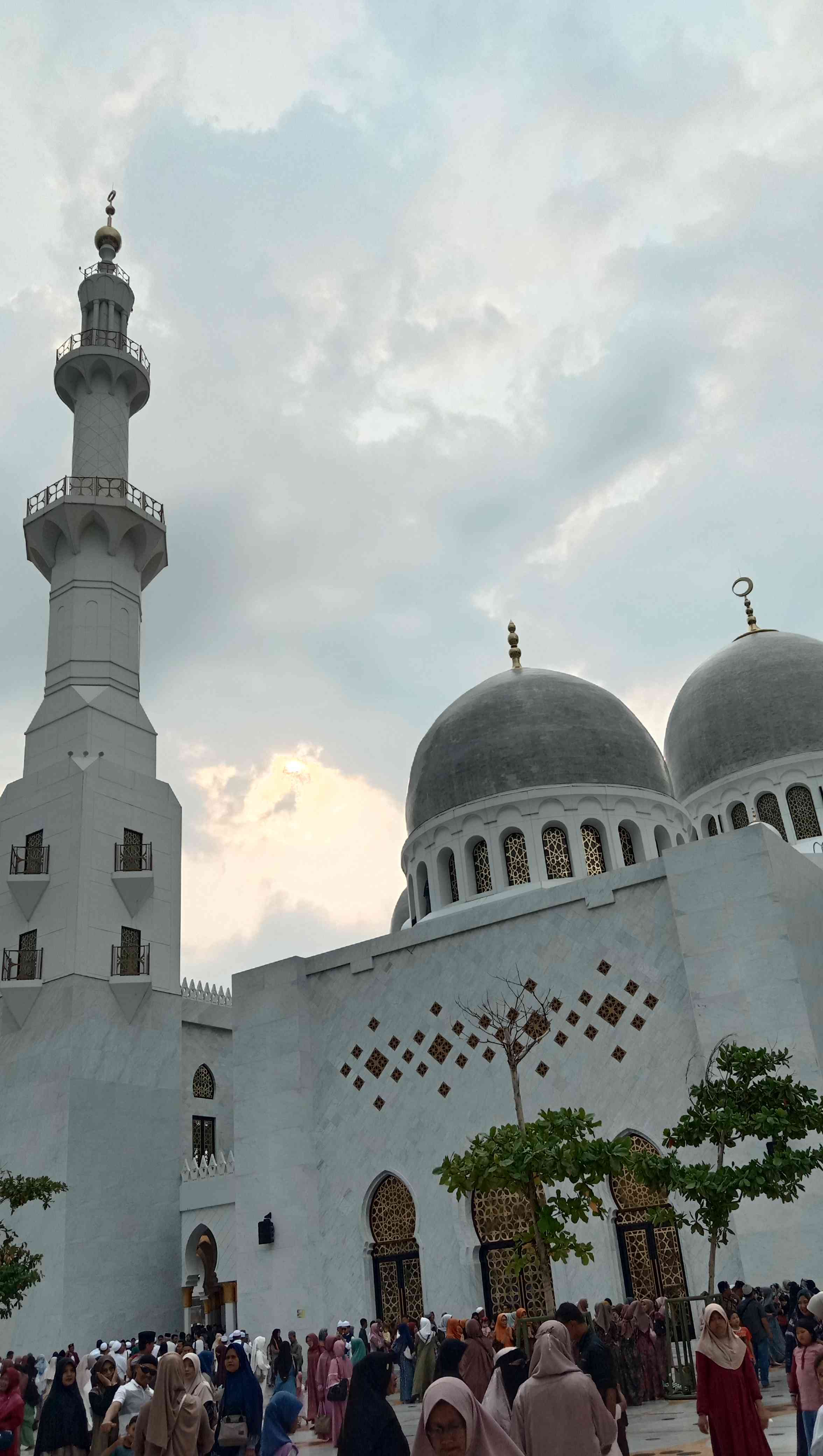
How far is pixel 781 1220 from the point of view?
1315cm

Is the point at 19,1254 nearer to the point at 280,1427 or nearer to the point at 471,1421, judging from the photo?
the point at 280,1427

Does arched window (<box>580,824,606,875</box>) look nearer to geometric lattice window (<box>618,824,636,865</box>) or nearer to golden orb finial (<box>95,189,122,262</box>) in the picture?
geometric lattice window (<box>618,824,636,865</box>)

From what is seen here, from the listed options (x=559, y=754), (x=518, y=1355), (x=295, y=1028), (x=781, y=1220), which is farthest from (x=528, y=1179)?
(x=559, y=754)

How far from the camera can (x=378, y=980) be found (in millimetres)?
18141

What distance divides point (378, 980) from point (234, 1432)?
39.7 feet

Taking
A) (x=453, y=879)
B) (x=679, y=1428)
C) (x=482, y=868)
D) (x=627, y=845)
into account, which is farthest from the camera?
(x=453, y=879)

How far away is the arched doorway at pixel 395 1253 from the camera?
1617 centimetres

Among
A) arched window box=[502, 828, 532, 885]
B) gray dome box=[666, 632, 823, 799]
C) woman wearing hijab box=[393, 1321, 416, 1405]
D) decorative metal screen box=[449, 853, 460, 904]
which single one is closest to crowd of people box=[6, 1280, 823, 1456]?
woman wearing hijab box=[393, 1321, 416, 1405]

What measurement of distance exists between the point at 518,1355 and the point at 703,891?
10.5m

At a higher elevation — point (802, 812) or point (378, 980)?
point (802, 812)

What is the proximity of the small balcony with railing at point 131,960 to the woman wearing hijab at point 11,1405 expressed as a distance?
47.5 feet

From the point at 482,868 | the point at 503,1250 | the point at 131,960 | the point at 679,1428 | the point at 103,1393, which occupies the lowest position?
the point at 679,1428

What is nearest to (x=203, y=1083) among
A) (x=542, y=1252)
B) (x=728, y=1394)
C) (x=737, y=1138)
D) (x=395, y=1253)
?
(x=395, y=1253)

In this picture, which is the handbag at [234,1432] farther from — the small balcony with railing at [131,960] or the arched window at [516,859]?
the small balcony with railing at [131,960]
